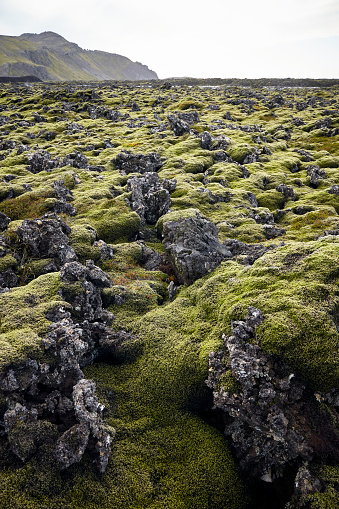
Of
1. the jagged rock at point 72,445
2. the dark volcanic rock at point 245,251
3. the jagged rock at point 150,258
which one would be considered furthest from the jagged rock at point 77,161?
the jagged rock at point 72,445

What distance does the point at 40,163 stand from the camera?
3719cm

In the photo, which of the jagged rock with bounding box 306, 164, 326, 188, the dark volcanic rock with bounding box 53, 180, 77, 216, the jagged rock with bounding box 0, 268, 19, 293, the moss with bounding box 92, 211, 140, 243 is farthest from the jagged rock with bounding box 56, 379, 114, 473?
the jagged rock with bounding box 306, 164, 326, 188

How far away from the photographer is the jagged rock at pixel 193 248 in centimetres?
1472

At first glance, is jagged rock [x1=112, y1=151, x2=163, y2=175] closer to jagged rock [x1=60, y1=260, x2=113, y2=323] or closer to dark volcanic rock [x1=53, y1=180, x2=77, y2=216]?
dark volcanic rock [x1=53, y1=180, x2=77, y2=216]

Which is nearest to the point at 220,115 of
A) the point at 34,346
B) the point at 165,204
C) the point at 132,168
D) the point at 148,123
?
the point at 148,123

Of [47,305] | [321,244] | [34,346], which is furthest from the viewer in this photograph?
[321,244]

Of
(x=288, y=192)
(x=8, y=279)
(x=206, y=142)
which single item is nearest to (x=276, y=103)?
(x=206, y=142)

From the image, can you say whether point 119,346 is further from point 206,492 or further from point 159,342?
point 206,492

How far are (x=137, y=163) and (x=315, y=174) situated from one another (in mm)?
20992

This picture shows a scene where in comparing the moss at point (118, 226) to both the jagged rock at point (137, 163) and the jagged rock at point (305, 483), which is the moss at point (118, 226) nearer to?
the jagged rock at point (137, 163)

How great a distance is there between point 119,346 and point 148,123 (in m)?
60.3

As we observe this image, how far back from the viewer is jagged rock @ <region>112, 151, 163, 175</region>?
35.4 m

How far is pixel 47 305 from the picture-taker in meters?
11.3

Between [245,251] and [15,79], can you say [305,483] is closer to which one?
[245,251]
